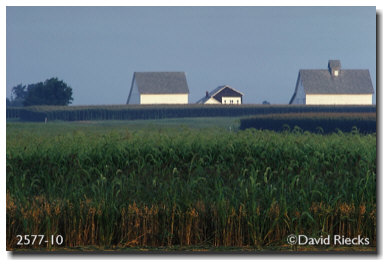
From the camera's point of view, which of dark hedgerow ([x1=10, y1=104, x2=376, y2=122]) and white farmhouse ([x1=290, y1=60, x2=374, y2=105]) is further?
dark hedgerow ([x1=10, y1=104, x2=376, y2=122])

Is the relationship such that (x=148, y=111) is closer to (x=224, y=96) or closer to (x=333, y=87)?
(x=224, y=96)

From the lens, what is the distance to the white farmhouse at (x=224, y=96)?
1361 cm

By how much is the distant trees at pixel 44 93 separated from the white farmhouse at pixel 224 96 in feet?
9.58

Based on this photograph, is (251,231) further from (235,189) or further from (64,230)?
(64,230)

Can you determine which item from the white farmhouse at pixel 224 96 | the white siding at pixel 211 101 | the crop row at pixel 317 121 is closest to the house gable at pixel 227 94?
the white farmhouse at pixel 224 96

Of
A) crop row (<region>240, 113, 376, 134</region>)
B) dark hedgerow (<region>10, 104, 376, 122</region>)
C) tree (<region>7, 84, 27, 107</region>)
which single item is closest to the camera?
tree (<region>7, 84, 27, 107</region>)

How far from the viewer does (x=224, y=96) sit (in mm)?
13922

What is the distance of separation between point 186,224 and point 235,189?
1819mm

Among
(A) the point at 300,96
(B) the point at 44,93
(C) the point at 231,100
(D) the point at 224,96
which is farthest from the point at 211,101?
(B) the point at 44,93

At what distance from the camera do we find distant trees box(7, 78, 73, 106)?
42.2 ft

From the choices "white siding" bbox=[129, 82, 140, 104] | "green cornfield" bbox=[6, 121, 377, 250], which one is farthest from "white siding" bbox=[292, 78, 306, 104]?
"white siding" bbox=[129, 82, 140, 104]

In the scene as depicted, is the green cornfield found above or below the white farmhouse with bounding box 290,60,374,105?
below

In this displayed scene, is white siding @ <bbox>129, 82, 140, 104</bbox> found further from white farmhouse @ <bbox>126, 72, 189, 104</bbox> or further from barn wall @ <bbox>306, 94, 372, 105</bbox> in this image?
barn wall @ <bbox>306, 94, 372, 105</bbox>

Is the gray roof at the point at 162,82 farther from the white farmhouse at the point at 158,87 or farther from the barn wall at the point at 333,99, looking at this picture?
the barn wall at the point at 333,99
